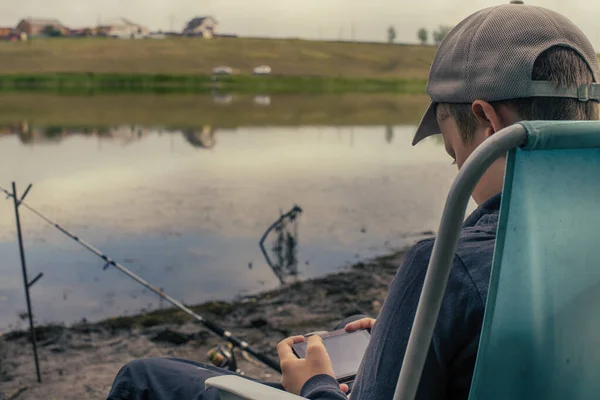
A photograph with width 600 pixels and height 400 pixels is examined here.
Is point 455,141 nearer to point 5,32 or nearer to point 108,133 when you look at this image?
point 108,133

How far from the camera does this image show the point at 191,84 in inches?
3433

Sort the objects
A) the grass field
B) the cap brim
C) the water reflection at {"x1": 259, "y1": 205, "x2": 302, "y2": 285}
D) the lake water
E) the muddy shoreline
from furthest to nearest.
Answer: the grass field < the water reflection at {"x1": 259, "y1": 205, "x2": 302, "y2": 285} < the lake water < the muddy shoreline < the cap brim

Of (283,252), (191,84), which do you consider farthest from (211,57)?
(283,252)

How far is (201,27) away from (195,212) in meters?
80.9

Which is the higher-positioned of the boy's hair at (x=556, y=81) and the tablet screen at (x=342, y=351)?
the boy's hair at (x=556, y=81)

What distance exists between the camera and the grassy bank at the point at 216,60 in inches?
2559

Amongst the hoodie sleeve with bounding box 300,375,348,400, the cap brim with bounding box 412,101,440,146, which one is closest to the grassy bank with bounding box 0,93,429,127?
the cap brim with bounding box 412,101,440,146

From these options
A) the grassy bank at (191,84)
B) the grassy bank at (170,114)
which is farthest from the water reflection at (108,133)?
the grassy bank at (191,84)

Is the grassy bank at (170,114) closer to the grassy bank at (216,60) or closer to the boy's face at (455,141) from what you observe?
the grassy bank at (216,60)

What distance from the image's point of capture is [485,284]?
102 centimetres

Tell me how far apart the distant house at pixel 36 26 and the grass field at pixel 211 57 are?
4.58 m

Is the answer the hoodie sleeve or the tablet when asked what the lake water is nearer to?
the tablet

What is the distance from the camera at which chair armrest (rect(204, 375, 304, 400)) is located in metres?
1.24

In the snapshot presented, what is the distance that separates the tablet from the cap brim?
1.46 feet
